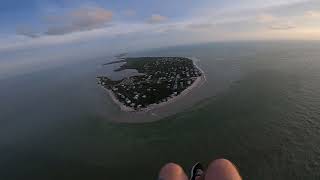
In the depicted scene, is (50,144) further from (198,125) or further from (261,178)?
(261,178)

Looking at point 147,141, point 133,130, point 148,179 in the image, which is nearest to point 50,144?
point 133,130

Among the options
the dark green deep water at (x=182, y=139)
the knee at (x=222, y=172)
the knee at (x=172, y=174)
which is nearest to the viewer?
the knee at (x=222, y=172)

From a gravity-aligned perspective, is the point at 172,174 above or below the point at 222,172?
below

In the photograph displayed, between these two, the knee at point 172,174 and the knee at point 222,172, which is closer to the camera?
the knee at point 222,172

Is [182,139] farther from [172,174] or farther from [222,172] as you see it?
[222,172]

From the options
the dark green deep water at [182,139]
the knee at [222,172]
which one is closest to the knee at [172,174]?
the knee at [222,172]

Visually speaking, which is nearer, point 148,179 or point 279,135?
point 148,179

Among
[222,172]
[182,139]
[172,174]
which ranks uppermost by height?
[222,172]

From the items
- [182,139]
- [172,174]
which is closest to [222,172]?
[172,174]

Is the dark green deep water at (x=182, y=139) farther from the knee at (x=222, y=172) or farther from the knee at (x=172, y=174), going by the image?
the knee at (x=222, y=172)

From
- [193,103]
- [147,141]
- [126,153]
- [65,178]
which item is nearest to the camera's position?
[65,178]

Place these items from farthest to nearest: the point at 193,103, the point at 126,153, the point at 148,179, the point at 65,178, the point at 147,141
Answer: the point at 193,103
the point at 147,141
the point at 126,153
the point at 65,178
the point at 148,179
